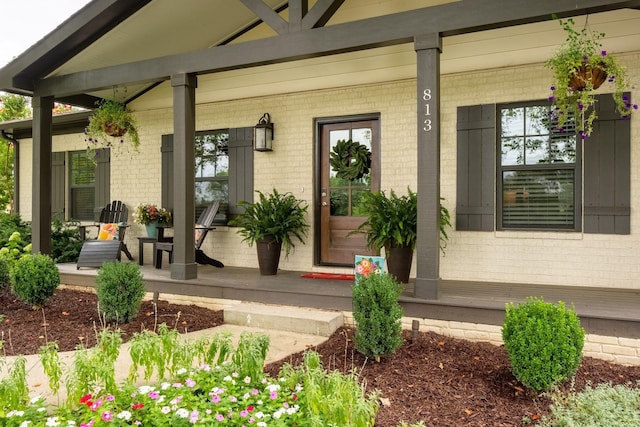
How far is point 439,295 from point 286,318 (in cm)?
131

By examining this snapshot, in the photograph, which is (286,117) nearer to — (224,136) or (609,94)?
(224,136)

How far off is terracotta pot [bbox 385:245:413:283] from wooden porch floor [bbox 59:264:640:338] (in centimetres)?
14

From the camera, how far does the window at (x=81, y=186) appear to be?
25.5 feet

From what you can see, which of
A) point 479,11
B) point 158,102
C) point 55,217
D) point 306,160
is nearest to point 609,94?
point 479,11

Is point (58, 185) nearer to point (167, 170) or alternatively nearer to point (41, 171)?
point (41, 171)

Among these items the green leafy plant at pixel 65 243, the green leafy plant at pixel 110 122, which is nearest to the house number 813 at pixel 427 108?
the green leafy plant at pixel 110 122

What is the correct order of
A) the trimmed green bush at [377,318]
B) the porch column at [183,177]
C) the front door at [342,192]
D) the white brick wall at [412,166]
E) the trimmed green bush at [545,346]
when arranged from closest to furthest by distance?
the trimmed green bush at [545,346] → the trimmed green bush at [377,318] → the white brick wall at [412,166] → the porch column at [183,177] → the front door at [342,192]

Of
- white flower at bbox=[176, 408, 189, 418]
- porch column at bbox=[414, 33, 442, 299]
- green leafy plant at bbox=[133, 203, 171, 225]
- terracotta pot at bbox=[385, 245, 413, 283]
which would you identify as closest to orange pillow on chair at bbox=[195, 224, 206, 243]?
green leafy plant at bbox=[133, 203, 171, 225]

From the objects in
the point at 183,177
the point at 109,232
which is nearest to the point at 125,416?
the point at 183,177

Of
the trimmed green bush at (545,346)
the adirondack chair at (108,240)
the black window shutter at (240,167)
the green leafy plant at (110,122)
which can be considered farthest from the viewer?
the black window shutter at (240,167)

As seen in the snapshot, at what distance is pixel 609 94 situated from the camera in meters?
4.45

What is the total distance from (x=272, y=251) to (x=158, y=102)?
3.12m

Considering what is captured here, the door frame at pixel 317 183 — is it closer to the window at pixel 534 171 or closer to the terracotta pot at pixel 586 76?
the window at pixel 534 171

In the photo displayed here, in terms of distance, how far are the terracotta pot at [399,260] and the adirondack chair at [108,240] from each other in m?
3.51
